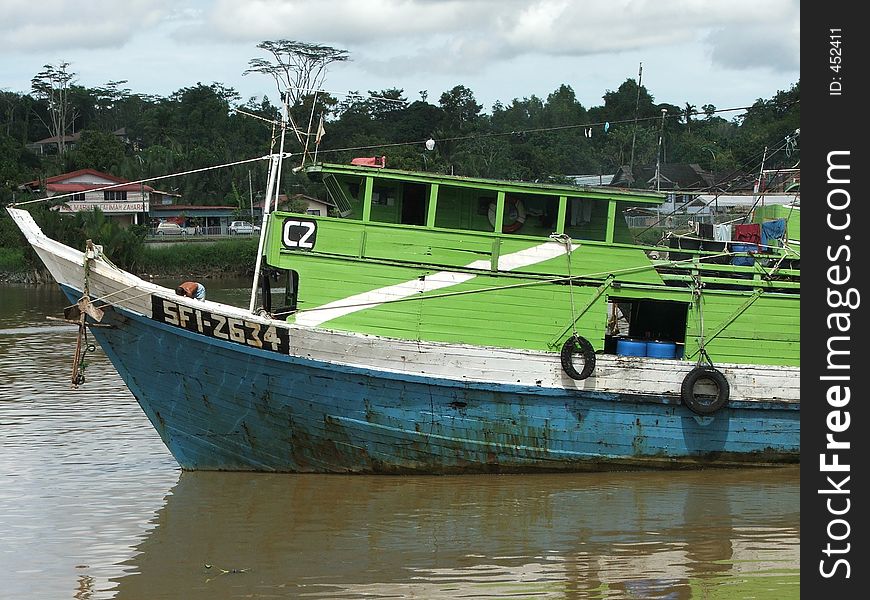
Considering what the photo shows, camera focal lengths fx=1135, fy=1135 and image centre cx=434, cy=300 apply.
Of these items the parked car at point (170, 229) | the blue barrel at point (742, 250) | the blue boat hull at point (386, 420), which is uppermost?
the parked car at point (170, 229)

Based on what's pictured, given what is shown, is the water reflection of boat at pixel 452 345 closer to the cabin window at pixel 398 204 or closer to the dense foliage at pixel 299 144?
the cabin window at pixel 398 204

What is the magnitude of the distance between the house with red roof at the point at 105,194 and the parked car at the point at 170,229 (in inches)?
51.1

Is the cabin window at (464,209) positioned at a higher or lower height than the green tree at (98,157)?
lower

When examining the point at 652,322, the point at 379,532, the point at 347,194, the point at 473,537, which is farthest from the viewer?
the point at 652,322

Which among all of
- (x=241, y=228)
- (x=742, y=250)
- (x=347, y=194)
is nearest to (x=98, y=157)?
(x=241, y=228)

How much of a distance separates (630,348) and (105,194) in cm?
5289

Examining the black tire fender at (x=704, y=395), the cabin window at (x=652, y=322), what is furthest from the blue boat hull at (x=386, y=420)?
the cabin window at (x=652, y=322)

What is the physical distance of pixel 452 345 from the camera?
1206 cm

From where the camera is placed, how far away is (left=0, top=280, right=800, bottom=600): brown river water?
382 inches

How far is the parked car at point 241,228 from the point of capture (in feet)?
198

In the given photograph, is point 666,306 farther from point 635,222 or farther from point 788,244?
point 635,222

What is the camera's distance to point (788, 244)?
48.4 ft

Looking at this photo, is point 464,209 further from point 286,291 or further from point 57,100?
point 57,100

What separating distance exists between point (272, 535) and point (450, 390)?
7.97ft
